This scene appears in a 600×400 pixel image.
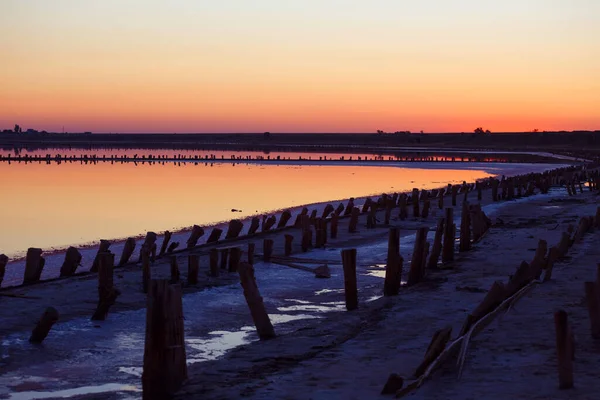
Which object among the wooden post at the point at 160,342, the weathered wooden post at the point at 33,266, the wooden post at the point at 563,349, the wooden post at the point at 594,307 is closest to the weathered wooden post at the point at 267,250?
the weathered wooden post at the point at 33,266

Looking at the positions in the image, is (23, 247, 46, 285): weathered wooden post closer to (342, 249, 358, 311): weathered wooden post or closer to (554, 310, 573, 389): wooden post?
(342, 249, 358, 311): weathered wooden post

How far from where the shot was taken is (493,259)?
1786cm

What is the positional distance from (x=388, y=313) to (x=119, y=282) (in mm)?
5487

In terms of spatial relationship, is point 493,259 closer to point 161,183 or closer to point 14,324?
point 14,324

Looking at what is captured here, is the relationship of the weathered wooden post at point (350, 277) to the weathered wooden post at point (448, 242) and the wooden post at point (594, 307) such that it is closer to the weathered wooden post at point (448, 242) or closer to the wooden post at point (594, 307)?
the wooden post at point (594, 307)

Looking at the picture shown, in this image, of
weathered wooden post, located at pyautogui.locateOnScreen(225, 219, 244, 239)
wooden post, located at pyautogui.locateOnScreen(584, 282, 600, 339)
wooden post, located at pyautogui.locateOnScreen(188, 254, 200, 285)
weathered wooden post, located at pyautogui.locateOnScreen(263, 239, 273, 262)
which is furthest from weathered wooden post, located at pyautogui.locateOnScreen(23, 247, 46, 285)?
wooden post, located at pyautogui.locateOnScreen(584, 282, 600, 339)

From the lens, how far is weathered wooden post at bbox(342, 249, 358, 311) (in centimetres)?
1261

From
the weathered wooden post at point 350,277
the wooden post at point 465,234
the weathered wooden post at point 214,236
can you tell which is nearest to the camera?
the weathered wooden post at point 350,277

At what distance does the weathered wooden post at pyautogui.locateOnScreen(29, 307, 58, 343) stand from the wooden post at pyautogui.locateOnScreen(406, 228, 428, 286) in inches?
267

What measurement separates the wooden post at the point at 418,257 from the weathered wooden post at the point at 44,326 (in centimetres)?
677

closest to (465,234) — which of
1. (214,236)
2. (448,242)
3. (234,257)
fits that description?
(448,242)

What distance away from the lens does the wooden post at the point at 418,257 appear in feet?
49.1

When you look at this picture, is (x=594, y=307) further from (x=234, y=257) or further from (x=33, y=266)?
(x=33, y=266)

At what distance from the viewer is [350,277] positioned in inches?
501
